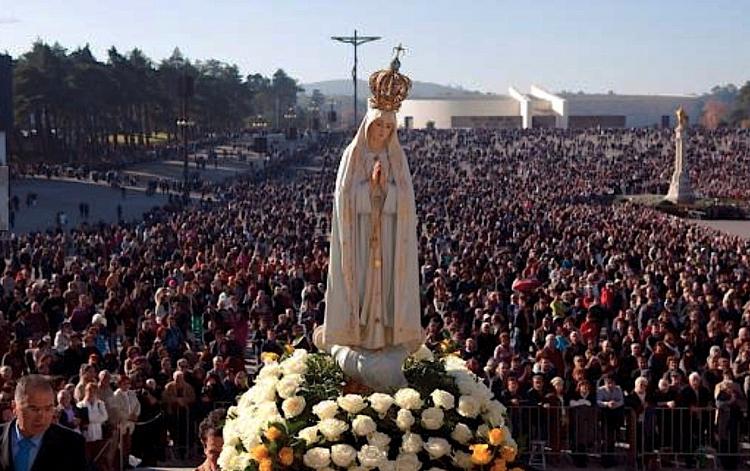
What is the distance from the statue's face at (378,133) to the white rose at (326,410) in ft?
5.98

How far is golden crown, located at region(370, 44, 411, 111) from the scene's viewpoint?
8.46m

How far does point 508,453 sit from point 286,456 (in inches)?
52.4

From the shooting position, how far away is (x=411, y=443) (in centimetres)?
761

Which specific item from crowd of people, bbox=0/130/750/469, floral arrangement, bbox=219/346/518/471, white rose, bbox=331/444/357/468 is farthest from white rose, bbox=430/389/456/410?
crowd of people, bbox=0/130/750/469

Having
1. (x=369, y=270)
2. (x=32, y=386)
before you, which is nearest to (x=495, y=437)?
(x=369, y=270)

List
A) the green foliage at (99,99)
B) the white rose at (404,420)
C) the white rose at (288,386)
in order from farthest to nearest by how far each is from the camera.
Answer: the green foliage at (99,99), the white rose at (288,386), the white rose at (404,420)

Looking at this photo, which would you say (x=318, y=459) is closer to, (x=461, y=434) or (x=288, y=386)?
(x=288, y=386)

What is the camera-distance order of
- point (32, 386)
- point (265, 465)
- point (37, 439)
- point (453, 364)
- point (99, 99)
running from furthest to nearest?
point (99, 99), point (453, 364), point (265, 465), point (37, 439), point (32, 386)

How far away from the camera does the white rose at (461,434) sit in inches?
305

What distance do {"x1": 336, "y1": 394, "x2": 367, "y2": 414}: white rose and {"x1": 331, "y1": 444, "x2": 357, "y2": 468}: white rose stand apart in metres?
0.31

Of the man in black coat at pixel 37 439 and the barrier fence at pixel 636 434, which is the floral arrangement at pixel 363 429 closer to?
the man in black coat at pixel 37 439

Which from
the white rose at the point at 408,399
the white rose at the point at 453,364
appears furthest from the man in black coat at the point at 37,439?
the white rose at the point at 453,364

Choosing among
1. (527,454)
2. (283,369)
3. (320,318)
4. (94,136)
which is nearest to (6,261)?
(320,318)

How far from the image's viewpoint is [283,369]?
27.5ft
